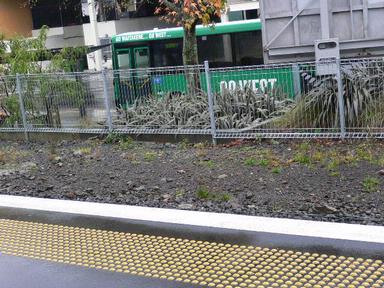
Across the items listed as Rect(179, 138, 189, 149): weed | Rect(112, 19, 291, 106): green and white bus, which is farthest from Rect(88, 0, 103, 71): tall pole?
Rect(179, 138, 189, 149): weed

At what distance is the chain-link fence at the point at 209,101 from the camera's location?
967 cm

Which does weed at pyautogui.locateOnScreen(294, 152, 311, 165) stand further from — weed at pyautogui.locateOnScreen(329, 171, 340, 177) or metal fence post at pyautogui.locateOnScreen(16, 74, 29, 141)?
metal fence post at pyautogui.locateOnScreen(16, 74, 29, 141)

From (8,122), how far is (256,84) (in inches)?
236

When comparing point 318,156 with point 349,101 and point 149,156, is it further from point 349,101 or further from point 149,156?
point 149,156

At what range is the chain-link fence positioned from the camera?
381 inches

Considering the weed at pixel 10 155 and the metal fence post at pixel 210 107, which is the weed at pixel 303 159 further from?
the weed at pixel 10 155

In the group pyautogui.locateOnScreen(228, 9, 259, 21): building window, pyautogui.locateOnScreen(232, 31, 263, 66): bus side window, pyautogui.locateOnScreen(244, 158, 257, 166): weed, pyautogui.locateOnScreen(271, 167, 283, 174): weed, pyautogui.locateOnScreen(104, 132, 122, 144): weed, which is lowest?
pyautogui.locateOnScreen(271, 167, 283, 174): weed

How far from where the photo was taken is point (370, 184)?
22.7ft

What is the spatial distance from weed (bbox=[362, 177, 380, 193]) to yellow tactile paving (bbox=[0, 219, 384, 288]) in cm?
205

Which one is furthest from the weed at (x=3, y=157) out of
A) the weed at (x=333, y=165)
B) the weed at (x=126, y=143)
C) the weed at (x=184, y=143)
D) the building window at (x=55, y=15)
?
the building window at (x=55, y=15)

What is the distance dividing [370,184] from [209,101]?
4.28 meters

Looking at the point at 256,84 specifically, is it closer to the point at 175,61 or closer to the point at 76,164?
the point at 76,164

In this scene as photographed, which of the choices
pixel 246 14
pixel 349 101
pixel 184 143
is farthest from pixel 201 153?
pixel 246 14

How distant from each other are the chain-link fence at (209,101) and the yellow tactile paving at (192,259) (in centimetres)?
489
